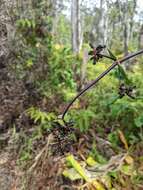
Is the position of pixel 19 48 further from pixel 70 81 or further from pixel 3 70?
pixel 70 81

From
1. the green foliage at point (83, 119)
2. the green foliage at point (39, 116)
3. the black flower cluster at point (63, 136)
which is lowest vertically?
the black flower cluster at point (63, 136)

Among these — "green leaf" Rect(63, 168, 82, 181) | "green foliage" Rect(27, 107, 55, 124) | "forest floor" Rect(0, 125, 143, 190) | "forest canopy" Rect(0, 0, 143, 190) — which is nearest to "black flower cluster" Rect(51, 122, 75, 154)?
"forest canopy" Rect(0, 0, 143, 190)

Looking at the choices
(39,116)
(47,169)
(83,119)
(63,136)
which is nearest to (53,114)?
(39,116)

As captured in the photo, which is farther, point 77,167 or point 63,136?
point 77,167

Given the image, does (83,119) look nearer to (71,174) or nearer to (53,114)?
(53,114)

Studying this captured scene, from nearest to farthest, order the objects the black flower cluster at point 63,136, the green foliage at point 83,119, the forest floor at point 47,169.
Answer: the black flower cluster at point 63,136
the forest floor at point 47,169
the green foliage at point 83,119

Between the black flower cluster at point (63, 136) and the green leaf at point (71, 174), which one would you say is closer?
the black flower cluster at point (63, 136)

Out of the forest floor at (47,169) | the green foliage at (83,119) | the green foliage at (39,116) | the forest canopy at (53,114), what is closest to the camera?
the forest floor at (47,169)

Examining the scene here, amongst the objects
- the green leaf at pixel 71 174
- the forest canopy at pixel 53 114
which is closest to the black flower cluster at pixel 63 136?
the forest canopy at pixel 53 114

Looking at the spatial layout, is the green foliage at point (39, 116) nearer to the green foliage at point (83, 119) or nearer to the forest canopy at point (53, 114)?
the forest canopy at point (53, 114)

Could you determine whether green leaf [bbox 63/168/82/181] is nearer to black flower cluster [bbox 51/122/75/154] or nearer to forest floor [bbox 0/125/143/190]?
forest floor [bbox 0/125/143/190]

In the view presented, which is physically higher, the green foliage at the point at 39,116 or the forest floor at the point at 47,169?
the green foliage at the point at 39,116

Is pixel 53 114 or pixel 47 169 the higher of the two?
pixel 53 114

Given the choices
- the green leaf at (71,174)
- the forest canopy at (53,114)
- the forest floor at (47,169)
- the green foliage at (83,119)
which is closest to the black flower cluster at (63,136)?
the forest canopy at (53,114)
